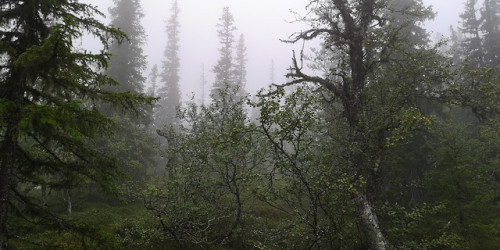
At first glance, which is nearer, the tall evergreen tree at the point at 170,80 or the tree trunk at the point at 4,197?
the tree trunk at the point at 4,197

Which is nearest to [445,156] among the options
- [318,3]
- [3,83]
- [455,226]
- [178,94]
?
[455,226]

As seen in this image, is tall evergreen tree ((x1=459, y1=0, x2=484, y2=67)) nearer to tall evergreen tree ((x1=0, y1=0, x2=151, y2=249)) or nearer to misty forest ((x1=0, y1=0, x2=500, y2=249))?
misty forest ((x1=0, y1=0, x2=500, y2=249))

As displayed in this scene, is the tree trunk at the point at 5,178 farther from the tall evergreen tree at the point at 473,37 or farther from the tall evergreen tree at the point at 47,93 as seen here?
the tall evergreen tree at the point at 473,37

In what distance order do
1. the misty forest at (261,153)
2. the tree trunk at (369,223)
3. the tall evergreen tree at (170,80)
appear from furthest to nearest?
the tall evergreen tree at (170,80), the tree trunk at (369,223), the misty forest at (261,153)

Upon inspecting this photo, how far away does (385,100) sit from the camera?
479 inches

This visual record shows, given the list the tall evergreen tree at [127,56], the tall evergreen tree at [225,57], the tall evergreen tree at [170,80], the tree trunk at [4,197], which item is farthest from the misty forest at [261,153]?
the tall evergreen tree at [225,57]

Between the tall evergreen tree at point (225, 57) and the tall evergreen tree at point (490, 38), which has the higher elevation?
the tall evergreen tree at point (225, 57)

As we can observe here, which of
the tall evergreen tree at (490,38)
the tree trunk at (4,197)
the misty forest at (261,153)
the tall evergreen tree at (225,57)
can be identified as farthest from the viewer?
the tall evergreen tree at (225,57)

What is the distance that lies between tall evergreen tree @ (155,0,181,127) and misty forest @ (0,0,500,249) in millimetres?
23615

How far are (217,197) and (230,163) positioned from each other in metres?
1.86

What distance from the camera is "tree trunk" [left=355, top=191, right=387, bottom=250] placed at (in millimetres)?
9807

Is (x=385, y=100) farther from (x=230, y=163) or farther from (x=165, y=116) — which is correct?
(x=165, y=116)

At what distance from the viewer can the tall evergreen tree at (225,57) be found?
1758 inches

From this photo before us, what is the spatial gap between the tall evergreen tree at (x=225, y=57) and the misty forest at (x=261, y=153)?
25.5 m
